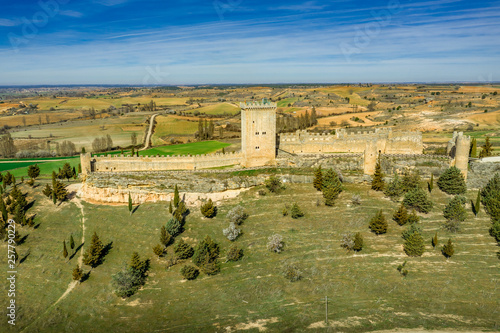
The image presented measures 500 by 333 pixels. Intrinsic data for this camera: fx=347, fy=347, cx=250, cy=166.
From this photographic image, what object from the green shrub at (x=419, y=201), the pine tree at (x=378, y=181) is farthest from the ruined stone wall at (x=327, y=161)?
the green shrub at (x=419, y=201)

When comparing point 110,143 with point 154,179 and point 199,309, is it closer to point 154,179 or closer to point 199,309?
point 154,179

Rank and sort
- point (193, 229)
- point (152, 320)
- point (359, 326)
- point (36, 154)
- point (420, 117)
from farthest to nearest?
point (420, 117)
point (36, 154)
point (193, 229)
point (152, 320)
point (359, 326)

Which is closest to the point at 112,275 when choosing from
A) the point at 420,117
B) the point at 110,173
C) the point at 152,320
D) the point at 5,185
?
the point at 152,320

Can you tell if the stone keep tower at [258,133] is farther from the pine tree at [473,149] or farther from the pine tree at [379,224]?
the pine tree at [473,149]

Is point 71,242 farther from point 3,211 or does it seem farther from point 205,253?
point 205,253

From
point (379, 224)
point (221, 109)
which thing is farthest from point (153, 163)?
point (221, 109)

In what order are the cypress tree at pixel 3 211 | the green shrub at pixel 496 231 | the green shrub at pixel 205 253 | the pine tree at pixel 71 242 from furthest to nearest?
1. the cypress tree at pixel 3 211
2. the pine tree at pixel 71 242
3. the green shrub at pixel 496 231
4. the green shrub at pixel 205 253

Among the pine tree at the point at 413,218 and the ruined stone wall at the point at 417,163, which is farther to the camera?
the ruined stone wall at the point at 417,163
